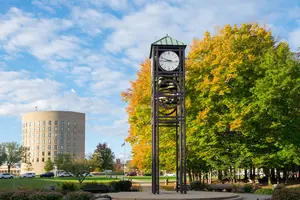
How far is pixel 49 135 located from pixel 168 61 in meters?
161

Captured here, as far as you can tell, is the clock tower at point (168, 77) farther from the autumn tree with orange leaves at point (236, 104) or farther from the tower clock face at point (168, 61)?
the autumn tree with orange leaves at point (236, 104)

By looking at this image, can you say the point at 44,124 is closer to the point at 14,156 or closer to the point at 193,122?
the point at 14,156

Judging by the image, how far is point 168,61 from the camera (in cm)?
2433

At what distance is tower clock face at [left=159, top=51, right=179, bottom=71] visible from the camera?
79.6 ft

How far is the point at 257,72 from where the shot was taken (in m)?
36.0

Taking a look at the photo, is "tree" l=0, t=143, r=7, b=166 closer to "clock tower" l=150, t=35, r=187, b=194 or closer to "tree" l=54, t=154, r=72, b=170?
"tree" l=54, t=154, r=72, b=170

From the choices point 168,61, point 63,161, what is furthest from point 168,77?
point 63,161

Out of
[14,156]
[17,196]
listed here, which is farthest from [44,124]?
[17,196]

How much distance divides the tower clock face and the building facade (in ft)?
515

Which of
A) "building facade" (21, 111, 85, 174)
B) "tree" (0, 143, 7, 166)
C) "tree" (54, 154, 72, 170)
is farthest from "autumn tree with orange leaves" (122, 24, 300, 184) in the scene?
"building facade" (21, 111, 85, 174)

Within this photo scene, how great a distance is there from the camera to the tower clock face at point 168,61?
79.6 feet

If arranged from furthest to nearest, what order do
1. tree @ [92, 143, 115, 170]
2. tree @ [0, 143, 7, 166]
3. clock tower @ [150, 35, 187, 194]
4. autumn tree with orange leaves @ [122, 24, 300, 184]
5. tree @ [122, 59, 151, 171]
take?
tree @ [92, 143, 115, 170] → tree @ [0, 143, 7, 166] → tree @ [122, 59, 151, 171] → autumn tree with orange leaves @ [122, 24, 300, 184] → clock tower @ [150, 35, 187, 194]

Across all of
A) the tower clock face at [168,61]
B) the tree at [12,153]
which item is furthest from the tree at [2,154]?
the tower clock face at [168,61]

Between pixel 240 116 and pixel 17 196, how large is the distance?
1904 centimetres
